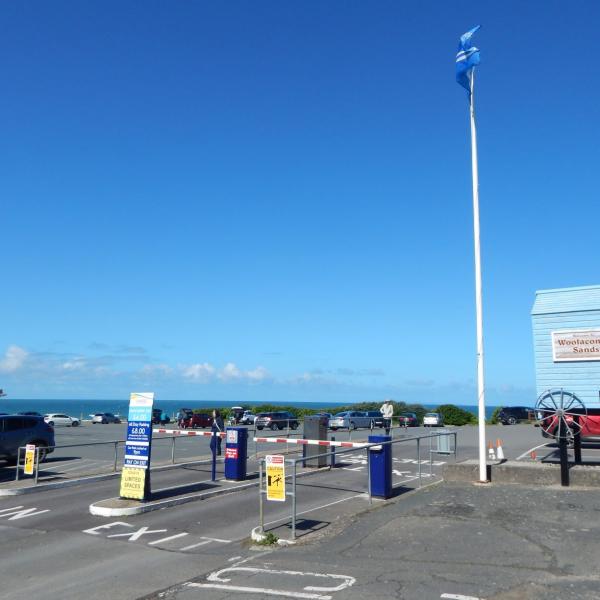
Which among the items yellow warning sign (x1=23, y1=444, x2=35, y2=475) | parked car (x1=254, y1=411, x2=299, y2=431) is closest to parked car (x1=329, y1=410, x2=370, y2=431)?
parked car (x1=254, y1=411, x2=299, y2=431)

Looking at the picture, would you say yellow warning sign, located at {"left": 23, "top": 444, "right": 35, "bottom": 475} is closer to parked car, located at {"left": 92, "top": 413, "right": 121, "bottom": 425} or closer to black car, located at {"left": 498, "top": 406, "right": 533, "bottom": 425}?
black car, located at {"left": 498, "top": 406, "right": 533, "bottom": 425}

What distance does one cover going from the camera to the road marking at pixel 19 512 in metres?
12.4

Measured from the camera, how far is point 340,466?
63.3ft

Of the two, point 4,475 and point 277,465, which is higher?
point 277,465

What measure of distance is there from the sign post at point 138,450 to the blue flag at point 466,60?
10.7m

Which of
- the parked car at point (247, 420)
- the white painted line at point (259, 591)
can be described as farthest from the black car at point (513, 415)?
the white painted line at point (259, 591)

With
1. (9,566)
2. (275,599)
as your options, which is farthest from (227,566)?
(9,566)

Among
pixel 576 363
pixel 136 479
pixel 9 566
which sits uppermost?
pixel 576 363

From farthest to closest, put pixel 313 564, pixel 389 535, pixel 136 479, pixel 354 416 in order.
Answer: pixel 354 416, pixel 136 479, pixel 389 535, pixel 313 564

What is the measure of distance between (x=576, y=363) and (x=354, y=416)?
35281mm

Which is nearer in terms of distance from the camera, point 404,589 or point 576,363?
point 404,589

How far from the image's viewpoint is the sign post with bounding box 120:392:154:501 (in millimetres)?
12875

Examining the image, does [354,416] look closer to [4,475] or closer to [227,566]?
[4,475]

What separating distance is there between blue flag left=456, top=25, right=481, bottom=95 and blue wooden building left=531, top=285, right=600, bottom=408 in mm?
5648
